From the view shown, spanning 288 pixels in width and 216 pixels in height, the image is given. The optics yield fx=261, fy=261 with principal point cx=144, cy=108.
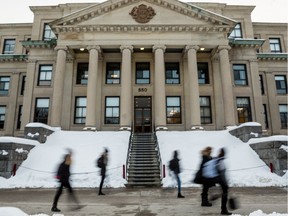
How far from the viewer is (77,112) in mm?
28750

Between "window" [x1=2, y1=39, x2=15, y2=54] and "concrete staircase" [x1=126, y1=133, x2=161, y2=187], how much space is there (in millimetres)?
26087

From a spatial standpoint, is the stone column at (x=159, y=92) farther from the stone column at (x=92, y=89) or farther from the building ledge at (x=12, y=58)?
the building ledge at (x=12, y=58)

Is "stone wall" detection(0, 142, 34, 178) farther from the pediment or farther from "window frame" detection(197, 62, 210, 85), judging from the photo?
"window frame" detection(197, 62, 210, 85)

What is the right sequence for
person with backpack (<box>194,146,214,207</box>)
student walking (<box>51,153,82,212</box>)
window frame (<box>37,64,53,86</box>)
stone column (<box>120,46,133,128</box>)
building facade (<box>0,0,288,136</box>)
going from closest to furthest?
1. person with backpack (<box>194,146,214,207</box>)
2. student walking (<box>51,153,82,212</box>)
3. stone column (<box>120,46,133,128</box>)
4. building facade (<box>0,0,288,136</box>)
5. window frame (<box>37,64,53,86</box>)

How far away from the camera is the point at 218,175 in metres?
7.39

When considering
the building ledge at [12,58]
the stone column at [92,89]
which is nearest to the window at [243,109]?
the stone column at [92,89]

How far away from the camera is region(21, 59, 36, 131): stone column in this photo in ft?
93.5

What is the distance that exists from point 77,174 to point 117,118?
45.3 feet

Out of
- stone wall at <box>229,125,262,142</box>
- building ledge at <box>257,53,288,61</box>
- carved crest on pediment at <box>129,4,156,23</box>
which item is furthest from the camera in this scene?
building ledge at <box>257,53,288,61</box>

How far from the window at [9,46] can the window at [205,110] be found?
27.2 metres

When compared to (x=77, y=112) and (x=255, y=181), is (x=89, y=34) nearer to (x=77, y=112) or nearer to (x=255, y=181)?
(x=77, y=112)

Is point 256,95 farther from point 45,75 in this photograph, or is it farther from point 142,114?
point 45,75

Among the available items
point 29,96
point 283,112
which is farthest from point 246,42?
point 29,96

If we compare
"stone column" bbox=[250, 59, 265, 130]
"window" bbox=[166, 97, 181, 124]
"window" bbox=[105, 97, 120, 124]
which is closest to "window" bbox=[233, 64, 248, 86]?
"stone column" bbox=[250, 59, 265, 130]
